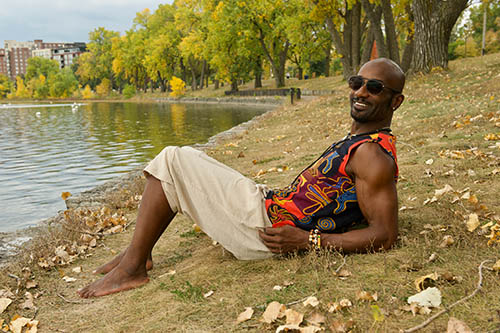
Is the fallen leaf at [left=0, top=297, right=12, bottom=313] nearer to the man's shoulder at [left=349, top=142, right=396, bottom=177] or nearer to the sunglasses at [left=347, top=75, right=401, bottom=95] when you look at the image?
the man's shoulder at [left=349, top=142, right=396, bottom=177]

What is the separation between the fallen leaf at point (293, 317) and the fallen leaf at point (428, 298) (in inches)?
25.3

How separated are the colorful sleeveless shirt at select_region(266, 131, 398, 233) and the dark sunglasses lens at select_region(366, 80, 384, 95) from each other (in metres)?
0.30

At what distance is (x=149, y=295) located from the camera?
3.51 metres

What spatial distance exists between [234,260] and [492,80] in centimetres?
1189

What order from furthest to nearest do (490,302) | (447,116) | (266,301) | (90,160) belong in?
(90,160)
(447,116)
(266,301)
(490,302)

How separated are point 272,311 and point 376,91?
1704 mm

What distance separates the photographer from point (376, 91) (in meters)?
3.26

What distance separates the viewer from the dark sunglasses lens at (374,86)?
323 cm

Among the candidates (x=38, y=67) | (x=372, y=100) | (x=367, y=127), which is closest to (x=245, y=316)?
(x=367, y=127)

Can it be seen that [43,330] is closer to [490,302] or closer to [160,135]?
[490,302]

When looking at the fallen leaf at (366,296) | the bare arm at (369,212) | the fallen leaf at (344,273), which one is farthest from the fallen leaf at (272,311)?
the bare arm at (369,212)

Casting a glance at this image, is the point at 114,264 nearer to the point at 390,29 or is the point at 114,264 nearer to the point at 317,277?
the point at 317,277

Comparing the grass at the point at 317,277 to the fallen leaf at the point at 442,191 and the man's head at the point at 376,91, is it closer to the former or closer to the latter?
the fallen leaf at the point at 442,191

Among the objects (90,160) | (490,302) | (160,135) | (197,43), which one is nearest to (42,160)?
(90,160)
